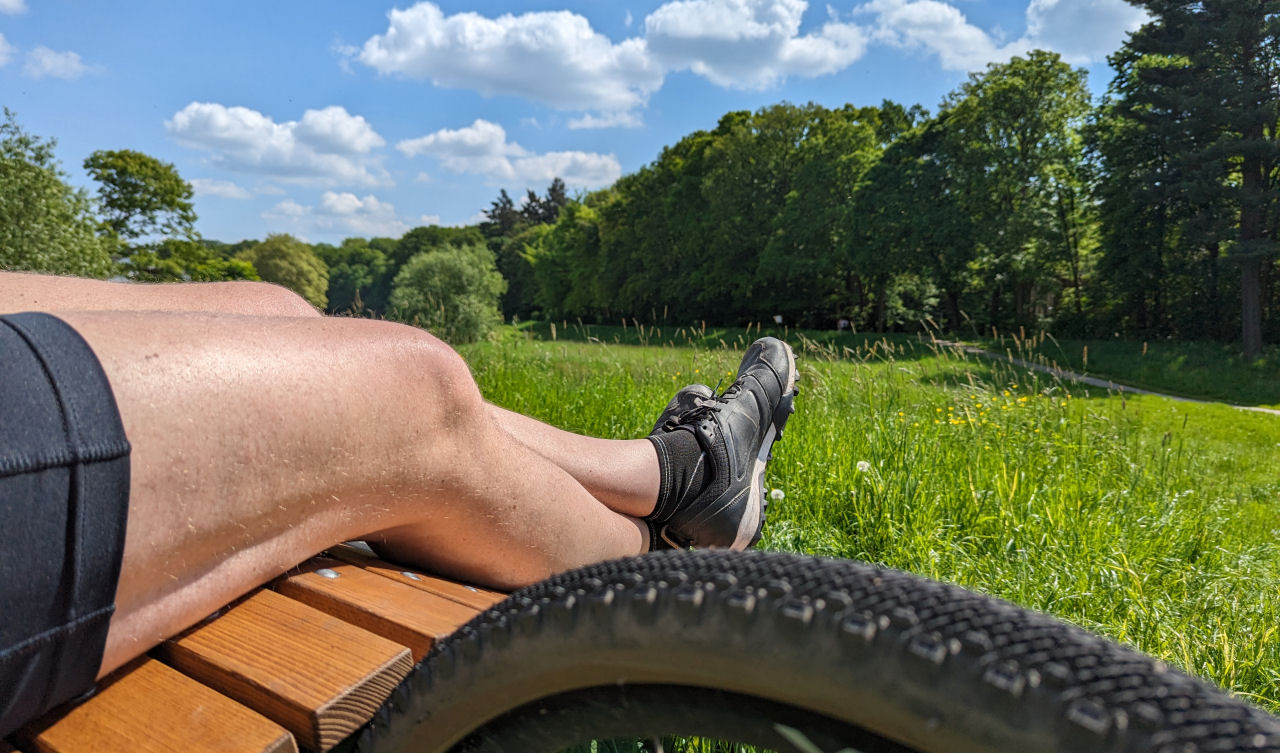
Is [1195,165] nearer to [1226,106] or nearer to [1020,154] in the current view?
[1226,106]

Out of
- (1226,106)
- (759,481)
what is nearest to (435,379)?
(759,481)

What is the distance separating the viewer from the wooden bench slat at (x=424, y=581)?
105cm

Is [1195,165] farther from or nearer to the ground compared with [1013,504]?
farther from the ground

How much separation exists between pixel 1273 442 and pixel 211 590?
1170 cm

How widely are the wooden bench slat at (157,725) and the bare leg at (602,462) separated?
72 cm

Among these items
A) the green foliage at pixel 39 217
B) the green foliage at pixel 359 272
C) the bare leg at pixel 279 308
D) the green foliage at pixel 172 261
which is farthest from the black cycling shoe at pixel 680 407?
the green foliage at pixel 359 272

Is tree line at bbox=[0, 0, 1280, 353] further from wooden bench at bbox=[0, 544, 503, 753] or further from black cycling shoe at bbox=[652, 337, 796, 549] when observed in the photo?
wooden bench at bbox=[0, 544, 503, 753]

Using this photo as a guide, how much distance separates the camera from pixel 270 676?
782mm

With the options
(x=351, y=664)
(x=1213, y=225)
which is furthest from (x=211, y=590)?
(x=1213, y=225)

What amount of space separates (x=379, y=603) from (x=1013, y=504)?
2683mm

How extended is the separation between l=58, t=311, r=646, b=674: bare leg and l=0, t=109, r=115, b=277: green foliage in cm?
1969

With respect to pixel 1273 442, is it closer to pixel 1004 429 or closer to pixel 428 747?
pixel 1004 429

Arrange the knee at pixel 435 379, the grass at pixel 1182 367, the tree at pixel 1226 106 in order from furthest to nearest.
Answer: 1. the tree at pixel 1226 106
2. the grass at pixel 1182 367
3. the knee at pixel 435 379

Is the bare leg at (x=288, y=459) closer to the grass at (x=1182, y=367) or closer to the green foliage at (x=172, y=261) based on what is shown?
the grass at (x=1182, y=367)
